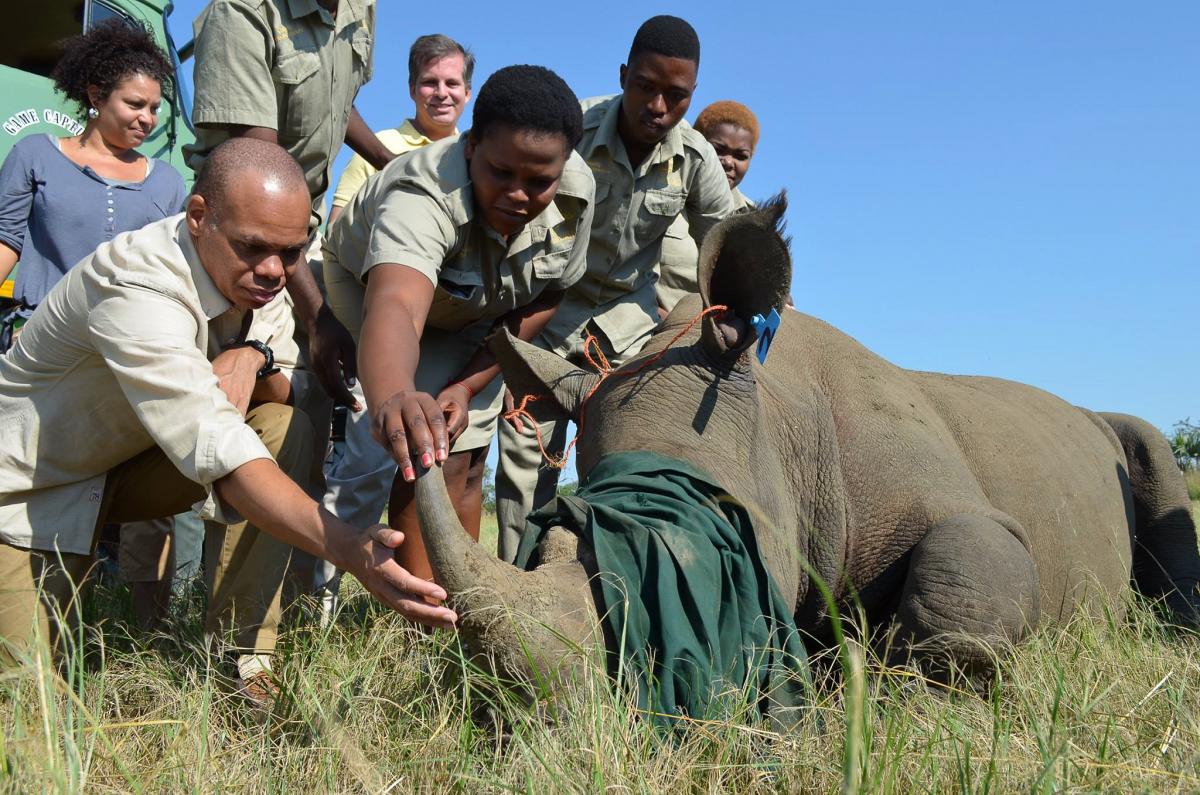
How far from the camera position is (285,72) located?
17.2 ft

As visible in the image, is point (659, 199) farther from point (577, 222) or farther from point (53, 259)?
point (53, 259)

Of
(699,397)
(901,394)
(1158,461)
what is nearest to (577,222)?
(699,397)

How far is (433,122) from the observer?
23.8ft

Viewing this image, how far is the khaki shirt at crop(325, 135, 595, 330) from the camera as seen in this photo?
4.25 metres

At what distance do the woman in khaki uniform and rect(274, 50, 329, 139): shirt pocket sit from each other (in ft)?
2.24

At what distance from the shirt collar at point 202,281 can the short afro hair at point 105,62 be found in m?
2.17

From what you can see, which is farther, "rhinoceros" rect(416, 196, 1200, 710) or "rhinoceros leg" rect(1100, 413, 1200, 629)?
"rhinoceros leg" rect(1100, 413, 1200, 629)

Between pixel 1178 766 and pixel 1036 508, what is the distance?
2.85m

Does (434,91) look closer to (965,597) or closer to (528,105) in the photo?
(528,105)

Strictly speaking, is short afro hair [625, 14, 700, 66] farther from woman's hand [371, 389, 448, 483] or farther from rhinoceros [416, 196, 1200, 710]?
woman's hand [371, 389, 448, 483]

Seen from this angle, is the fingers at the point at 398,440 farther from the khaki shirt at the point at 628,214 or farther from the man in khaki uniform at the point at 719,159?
the man in khaki uniform at the point at 719,159

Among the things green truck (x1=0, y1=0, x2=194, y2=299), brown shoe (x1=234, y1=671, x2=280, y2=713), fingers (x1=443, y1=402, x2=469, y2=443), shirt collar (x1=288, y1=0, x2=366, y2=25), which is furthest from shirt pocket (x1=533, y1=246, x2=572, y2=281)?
green truck (x1=0, y1=0, x2=194, y2=299)

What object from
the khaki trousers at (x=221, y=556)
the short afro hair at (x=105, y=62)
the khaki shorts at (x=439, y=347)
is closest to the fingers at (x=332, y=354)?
the khaki shorts at (x=439, y=347)

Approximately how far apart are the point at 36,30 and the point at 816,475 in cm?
962
